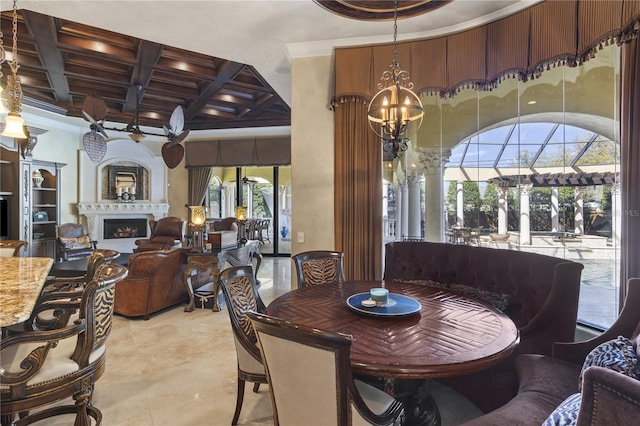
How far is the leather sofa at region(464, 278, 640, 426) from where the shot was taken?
711 mm

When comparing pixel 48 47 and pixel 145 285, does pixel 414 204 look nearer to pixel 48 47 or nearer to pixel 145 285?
pixel 145 285

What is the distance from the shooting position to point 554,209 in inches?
109

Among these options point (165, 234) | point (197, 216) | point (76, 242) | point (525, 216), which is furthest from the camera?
point (165, 234)

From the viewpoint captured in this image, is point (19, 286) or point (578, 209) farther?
point (578, 209)

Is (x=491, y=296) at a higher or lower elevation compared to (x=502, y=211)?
lower

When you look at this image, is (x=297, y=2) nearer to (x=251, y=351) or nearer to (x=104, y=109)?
(x=251, y=351)

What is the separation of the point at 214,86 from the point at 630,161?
17.1 feet

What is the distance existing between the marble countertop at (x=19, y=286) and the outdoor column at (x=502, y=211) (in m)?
3.55

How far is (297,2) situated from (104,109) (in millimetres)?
3076

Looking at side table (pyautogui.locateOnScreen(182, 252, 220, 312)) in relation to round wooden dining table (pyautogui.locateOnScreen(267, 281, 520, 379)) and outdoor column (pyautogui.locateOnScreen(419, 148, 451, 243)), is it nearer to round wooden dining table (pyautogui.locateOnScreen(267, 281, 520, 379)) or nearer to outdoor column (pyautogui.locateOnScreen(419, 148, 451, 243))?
round wooden dining table (pyautogui.locateOnScreen(267, 281, 520, 379))

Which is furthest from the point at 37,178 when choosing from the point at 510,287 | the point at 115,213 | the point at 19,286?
the point at 510,287

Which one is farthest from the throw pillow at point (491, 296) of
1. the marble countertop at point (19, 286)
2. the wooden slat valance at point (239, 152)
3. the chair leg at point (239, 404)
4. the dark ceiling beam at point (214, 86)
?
the wooden slat valance at point (239, 152)

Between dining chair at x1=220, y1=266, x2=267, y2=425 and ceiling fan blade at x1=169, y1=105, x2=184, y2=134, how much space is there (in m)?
3.30

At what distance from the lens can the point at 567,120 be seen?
265cm
